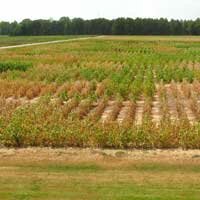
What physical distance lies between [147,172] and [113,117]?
6543 mm

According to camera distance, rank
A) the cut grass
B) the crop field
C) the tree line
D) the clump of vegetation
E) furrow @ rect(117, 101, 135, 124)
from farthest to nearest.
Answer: the tree line, the clump of vegetation, furrow @ rect(117, 101, 135, 124), the crop field, the cut grass

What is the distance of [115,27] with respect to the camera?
147 meters

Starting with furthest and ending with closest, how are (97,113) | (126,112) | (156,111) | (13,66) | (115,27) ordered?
(115,27), (13,66), (156,111), (126,112), (97,113)

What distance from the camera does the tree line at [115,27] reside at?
145 metres

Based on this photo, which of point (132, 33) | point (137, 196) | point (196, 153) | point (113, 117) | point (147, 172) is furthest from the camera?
point (132, 33)

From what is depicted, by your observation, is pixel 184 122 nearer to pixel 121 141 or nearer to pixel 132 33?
pixel 121 141

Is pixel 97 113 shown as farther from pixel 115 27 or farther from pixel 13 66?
pixel 115 27

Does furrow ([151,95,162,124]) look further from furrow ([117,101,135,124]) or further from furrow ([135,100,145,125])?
furrow ([117,101,135,124])

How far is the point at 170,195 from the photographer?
29.9 ft

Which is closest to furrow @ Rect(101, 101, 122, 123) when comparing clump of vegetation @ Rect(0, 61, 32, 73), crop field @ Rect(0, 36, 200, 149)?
crop field @ Rect(0, 36, 200, 149)

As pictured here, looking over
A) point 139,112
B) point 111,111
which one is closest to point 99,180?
point 111,111

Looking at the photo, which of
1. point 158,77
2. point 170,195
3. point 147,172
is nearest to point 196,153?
point 147,172

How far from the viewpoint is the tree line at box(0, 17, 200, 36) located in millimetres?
144625

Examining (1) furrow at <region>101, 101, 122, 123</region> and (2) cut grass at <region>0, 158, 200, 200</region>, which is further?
(1) furrow at <region>101, 101, 122, 123</region>
